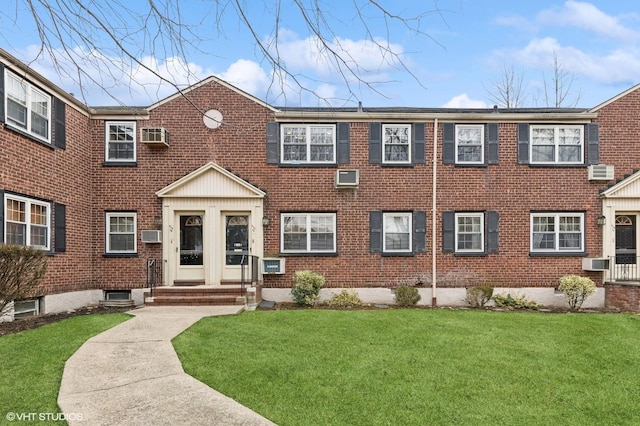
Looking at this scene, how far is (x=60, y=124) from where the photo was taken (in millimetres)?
10438

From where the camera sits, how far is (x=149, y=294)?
11.5 m

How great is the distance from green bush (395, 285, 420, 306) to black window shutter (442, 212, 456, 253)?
1.63m

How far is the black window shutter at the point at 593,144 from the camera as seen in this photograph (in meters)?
12.2

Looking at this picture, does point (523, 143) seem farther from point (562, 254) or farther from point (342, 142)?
point (342, 142)

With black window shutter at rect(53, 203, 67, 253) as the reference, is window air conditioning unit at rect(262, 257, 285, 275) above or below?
below

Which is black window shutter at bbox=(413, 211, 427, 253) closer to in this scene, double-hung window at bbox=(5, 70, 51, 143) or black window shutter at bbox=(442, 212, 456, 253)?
black window shutter at bbox=(442, 212, 456, 253)

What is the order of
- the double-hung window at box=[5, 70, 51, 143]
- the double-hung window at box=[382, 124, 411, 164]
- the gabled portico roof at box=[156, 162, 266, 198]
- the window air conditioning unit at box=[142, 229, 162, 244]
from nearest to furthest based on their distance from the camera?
Answer: the double-hung window at box=[5, 70, 51, 143] → the window air conditioning unit at box=[142, 229, 162, 244] → the gabled portico roof at box=[156, 162, 266, 198] → the double-hung window at box=[382, 124, 411, 164]

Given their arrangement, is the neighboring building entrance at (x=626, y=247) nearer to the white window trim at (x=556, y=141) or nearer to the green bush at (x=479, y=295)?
the white window trim at (x=556, y=141)

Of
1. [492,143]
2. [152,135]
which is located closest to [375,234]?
[492,143]

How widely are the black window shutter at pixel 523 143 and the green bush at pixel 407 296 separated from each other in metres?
4.87

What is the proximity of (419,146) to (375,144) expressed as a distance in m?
1.26

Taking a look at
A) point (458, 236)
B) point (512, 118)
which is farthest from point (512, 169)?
point (458, 236)

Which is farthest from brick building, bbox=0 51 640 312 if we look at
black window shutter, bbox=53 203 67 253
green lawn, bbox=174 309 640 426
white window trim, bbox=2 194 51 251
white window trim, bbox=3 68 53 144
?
green lawn, bbox=174 309 640 426

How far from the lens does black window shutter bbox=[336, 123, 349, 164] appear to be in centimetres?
1219
